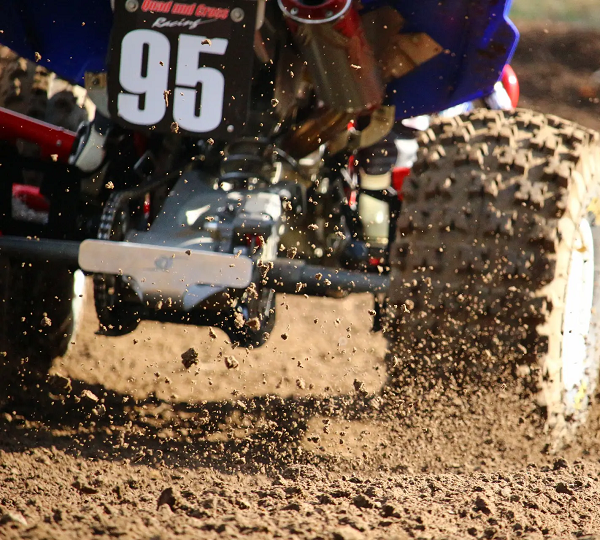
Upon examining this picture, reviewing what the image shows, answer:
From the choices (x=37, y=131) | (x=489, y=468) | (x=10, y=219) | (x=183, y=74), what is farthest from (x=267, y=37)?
(x=489, y=468)

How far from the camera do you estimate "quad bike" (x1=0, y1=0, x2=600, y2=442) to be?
2.56 m

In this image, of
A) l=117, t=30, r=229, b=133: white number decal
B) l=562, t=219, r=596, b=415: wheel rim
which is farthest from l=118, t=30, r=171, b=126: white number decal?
l=562, t=219, r=596, b=415: wheel rim

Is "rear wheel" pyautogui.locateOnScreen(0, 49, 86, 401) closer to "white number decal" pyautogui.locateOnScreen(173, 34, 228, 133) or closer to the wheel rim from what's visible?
"white number decal" pyautogui.locateOnScreen(173, 34, 228, 133)

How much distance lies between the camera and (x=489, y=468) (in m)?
2.61

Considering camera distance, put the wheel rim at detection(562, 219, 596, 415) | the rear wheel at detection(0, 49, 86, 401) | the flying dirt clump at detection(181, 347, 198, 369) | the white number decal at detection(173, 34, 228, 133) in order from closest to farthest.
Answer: the white number decal at detection(173, 34, 228, 133) < the flying dirt clump at detection(181, 347, 198, 369) < the wheel rim at detection(562, 219, 596, 415) < the rear wheel at detection(0, 49, 86, 401)

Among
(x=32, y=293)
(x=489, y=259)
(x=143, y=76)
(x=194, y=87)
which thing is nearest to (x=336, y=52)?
(x=194, y=87)

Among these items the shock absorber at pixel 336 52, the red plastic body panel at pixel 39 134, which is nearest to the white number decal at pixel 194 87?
the shock absorber at pixel 336 52

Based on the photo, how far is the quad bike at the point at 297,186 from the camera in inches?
101

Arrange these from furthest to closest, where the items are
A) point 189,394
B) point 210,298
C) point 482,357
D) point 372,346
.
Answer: point 372,346 → point 189,394 → point 210,298 → point 482,357

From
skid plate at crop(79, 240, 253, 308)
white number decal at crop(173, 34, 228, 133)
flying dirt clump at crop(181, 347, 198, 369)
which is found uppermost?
white number decal at crop(173, 34, 228, 133)

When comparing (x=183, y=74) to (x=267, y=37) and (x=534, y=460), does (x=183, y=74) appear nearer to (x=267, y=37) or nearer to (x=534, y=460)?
(x=267, y=37)

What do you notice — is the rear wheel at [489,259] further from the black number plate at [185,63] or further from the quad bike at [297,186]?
the black number plate at [185,63]

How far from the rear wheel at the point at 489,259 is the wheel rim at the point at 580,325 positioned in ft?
0.63

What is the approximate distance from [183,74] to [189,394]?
1.44 meters
